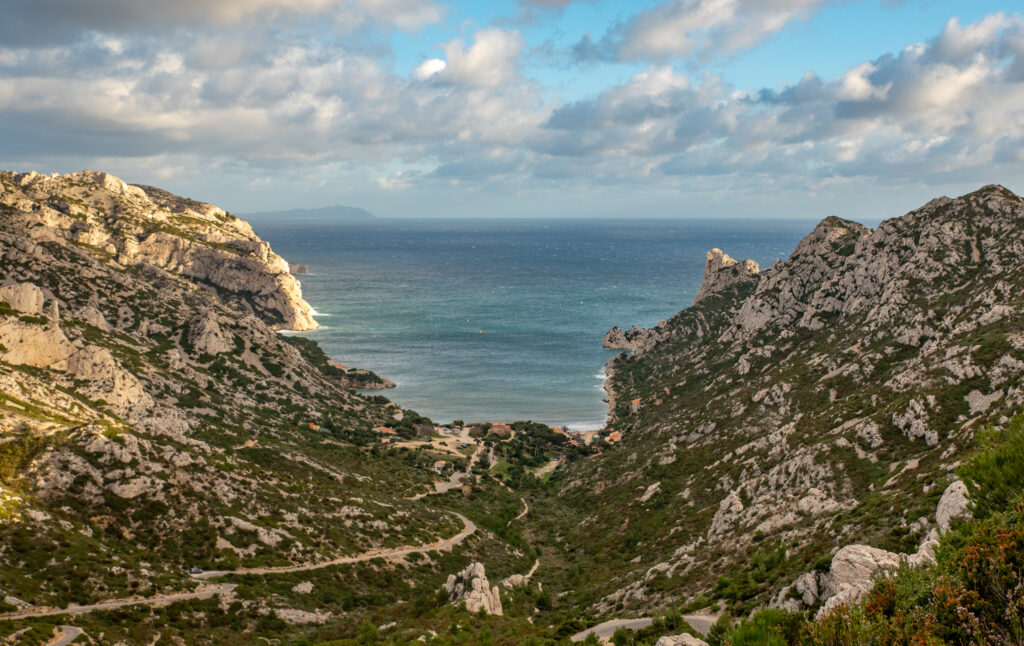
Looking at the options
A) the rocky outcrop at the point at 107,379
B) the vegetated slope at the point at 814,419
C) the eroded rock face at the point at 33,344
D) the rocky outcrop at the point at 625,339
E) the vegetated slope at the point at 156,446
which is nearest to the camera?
the vegetated slope at the point at 814,419

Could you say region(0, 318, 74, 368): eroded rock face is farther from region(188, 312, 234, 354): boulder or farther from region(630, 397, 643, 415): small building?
region(630, 397, 643, 415): small building

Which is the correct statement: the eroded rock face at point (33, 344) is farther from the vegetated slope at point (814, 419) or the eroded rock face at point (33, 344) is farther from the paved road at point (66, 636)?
the vegetated slope at point (814, 419)

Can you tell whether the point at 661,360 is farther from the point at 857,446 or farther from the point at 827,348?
the point at 857,446

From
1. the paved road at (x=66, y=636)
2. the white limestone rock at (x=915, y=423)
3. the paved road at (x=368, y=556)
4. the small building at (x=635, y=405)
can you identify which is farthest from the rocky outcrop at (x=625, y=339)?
the paved road at (x=66, y=636)

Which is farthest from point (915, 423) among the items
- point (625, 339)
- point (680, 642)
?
point (625, 339)

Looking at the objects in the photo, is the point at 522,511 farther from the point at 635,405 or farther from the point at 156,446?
the point at 635,405

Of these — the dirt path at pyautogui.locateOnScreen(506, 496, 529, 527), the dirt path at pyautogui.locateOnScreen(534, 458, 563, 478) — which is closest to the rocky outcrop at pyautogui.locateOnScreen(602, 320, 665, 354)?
the dirt path at pyautogui.locateOnScreen(534, 458, 563, 478)
